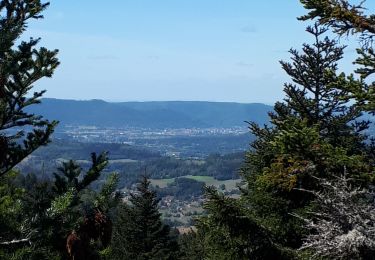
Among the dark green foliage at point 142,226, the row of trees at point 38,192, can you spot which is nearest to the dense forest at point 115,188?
the row of trees at point 38,192

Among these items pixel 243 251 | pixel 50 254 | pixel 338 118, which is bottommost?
pixel 243 251

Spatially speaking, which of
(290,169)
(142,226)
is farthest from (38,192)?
(142,226)

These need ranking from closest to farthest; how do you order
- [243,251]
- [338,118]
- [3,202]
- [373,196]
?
[3,202], [373,196], [243,251], [338,118]

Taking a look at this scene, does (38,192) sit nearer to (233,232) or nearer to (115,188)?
(115,188)

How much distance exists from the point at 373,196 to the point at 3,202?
5.39 meters

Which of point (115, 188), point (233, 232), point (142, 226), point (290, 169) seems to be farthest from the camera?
point (142, 226)

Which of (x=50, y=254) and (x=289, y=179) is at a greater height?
(x=289, y=179)

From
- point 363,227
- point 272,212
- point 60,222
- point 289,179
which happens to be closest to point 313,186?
point 272,212

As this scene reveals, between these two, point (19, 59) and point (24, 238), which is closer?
point (24, 238)

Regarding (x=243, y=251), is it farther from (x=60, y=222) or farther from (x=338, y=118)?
(x=60, y=222)

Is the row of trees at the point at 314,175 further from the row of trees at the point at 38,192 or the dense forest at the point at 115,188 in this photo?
the row of trees at the point at 38,192

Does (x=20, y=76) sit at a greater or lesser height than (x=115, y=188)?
greater

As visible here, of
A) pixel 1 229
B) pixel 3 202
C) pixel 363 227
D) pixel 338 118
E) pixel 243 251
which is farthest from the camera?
pixel 338 118

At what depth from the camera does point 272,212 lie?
1301cm
